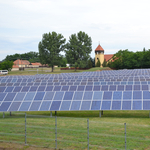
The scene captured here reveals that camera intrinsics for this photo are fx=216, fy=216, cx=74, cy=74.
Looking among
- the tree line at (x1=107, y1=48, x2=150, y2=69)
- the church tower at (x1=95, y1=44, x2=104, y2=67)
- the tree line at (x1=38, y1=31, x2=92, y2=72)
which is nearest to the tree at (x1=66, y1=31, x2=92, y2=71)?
the tree line at (x1=38, y1=31, x2=92, y2=72)

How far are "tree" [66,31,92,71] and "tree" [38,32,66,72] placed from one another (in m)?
5.56

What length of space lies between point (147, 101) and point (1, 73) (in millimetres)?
88266

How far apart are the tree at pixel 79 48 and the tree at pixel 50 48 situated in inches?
219

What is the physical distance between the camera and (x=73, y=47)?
106938 millimetres

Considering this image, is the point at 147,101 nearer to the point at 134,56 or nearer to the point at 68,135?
the point at 68,135

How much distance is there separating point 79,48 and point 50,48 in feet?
46.9

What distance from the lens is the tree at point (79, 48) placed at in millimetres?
105625

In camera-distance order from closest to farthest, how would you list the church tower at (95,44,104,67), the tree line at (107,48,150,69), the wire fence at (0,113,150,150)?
1. the wire fence at (0,113,150,150)
2. the tree line at (107,48,150,69)
3. the church tower at (95,44,104,67)

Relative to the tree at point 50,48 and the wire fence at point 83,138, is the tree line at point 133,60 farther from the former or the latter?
the wire fence at point 83,138

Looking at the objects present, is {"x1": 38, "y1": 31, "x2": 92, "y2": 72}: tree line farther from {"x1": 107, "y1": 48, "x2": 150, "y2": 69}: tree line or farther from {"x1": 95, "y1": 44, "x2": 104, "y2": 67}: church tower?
{"x1": 95, "y1": 44, "x2": 104, "y2": 67}: church tower

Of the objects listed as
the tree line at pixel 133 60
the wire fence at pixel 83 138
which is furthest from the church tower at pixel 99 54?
Answer: the wire fence at pixel 83 138

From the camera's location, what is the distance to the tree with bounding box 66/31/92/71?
347ft

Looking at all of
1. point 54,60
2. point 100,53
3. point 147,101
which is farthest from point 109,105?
point 100,53

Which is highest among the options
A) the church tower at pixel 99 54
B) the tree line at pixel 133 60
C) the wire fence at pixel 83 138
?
the church tower at pixel 99 54
